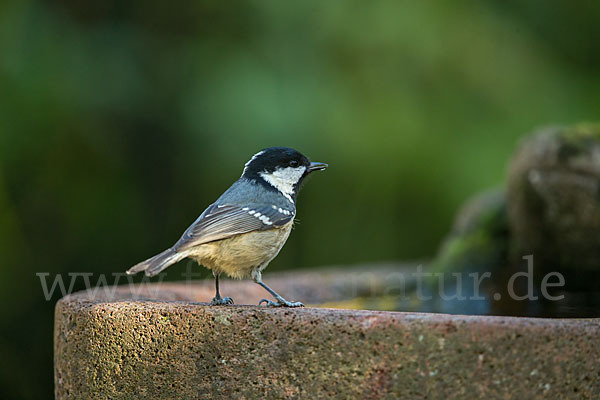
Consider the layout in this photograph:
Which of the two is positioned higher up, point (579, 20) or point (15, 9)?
point (15, 9)

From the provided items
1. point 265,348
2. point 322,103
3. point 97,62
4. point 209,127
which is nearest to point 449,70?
point 322,103

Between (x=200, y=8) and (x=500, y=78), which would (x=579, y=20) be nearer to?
(x=500, y=78)

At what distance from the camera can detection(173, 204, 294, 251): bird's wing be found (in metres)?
2.40

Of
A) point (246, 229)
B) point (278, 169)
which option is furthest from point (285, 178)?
point (246, 229)

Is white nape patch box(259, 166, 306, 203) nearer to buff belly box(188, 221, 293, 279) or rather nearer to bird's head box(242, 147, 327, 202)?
bird's head box(242, 147, 327, 202)

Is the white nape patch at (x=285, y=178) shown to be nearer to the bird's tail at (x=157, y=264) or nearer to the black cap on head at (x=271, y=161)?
the black cap on head at (x=271, y=161)

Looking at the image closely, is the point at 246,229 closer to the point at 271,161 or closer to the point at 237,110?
the point at 271,161

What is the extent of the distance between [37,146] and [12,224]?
620 mm

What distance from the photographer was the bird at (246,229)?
239 cm

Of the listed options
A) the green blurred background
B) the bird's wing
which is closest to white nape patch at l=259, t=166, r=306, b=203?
the bird's wing

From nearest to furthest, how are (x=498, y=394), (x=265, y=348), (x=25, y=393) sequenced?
1. (x=498, y=394)
2. (x=265, y=348)
3. (x=25, y=393)

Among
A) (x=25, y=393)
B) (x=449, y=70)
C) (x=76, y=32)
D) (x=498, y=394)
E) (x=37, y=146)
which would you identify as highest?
(x=76, y=32)

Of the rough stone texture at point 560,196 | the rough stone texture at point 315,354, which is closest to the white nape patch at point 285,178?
the rough stone texture at point 315,354

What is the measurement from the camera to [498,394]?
1.74m
